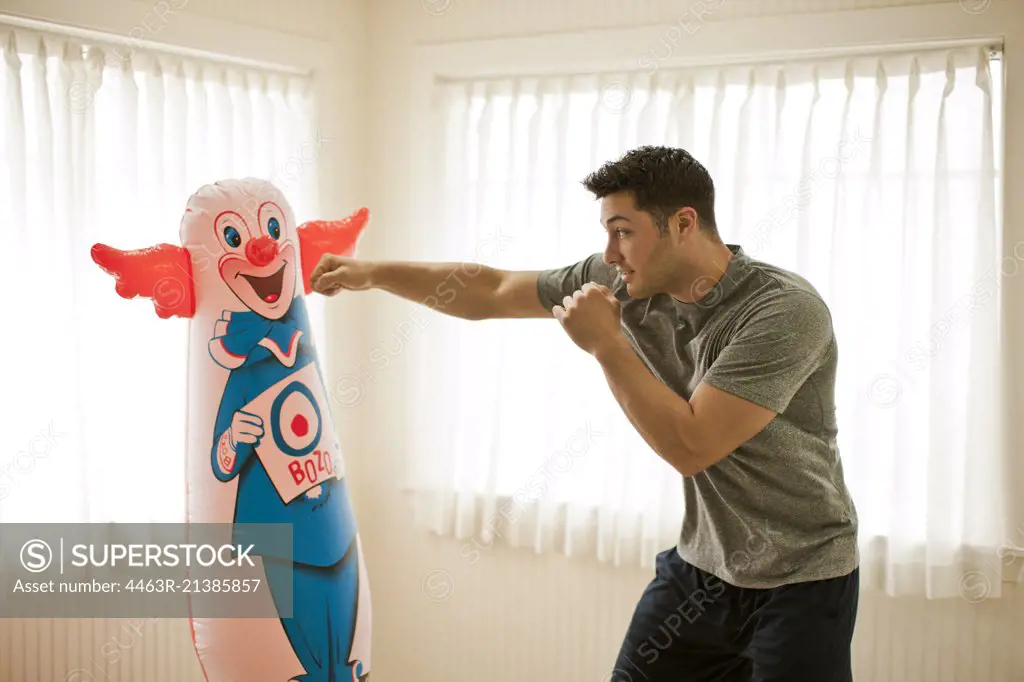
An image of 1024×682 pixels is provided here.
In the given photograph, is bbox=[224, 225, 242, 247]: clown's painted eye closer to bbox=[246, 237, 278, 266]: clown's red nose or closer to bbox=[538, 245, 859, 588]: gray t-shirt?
bbox=[246, 237, 278, 266]: clown's red nose

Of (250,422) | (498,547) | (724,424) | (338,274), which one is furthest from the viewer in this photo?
(498,547)

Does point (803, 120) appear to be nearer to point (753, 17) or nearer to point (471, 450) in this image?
point (753, 17)

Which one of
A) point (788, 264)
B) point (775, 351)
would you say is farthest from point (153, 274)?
point (788, 264)

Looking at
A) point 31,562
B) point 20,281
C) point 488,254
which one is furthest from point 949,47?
point 31,562

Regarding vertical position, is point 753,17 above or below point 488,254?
above

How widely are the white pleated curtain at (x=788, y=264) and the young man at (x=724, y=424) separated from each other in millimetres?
554

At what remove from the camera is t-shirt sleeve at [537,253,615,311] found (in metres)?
2.15

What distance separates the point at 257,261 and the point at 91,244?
96 centimetres

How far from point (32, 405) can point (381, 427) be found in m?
1.16

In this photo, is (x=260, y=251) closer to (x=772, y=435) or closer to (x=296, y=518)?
(x=296, y=518)

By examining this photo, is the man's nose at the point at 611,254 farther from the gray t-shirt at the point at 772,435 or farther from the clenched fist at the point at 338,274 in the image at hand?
the clenched fist at the point at 338,274

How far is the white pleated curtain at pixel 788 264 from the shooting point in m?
2.57

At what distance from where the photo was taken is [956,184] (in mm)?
2586

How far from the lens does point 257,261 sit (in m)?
1.96
